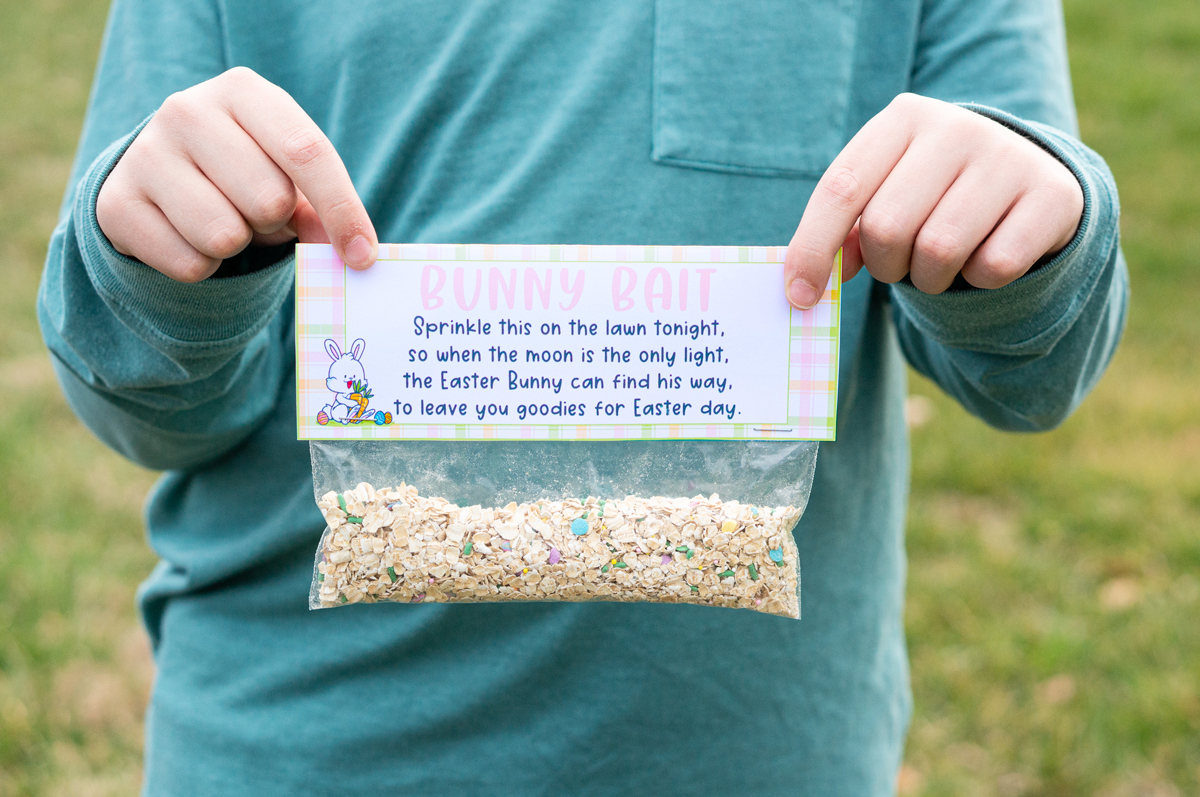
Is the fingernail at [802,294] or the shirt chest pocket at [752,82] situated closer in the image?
the fingernail at [802,294]

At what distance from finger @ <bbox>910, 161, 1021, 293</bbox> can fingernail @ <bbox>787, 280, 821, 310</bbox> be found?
2.9 inches

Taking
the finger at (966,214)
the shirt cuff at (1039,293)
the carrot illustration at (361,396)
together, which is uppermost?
the finger at (966,214)

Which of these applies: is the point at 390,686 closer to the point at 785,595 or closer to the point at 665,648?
the point at 665,648

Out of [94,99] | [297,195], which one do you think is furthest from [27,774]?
[297,195]

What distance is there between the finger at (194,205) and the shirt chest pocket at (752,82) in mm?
368

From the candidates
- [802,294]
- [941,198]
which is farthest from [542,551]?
[941,198]

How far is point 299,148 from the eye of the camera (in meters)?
0.64

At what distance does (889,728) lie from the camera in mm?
1014

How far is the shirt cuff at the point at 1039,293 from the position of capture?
0.69 meters

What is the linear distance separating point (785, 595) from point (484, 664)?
11.2 inches

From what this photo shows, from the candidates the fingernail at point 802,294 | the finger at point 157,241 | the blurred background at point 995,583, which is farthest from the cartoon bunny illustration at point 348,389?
the blurred background at point 995,583

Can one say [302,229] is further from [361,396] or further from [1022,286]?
[1022,286]

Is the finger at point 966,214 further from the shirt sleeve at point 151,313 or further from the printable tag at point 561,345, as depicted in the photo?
the shirt sleeve at point 151,313

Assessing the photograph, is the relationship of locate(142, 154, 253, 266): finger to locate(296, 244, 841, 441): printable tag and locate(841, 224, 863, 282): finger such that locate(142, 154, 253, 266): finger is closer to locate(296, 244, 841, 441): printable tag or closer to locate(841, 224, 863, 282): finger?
locate(296, 244, 841, 441): printable tag
